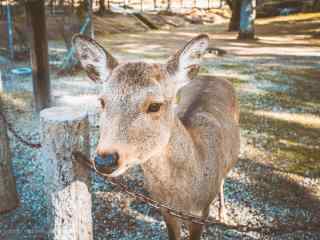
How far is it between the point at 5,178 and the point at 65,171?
178cm

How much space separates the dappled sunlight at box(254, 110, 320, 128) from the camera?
268 inches

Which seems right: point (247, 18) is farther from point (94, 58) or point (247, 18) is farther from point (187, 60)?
point (94, 58)

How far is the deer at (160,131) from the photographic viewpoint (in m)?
2.14

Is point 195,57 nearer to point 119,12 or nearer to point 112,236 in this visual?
point 112,236

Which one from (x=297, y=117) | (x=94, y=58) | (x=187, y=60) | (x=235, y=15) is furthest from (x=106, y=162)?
(x=235, y=15)

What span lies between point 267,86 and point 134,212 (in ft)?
20.1

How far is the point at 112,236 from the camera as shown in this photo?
3.75 meters

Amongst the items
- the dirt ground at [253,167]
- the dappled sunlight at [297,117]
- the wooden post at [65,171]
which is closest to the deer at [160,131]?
the wooden post at [65,171]

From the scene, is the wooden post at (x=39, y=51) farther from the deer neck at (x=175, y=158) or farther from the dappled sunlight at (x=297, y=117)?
the deer neck at (x=175, y=158)

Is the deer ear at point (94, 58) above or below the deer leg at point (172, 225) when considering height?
above

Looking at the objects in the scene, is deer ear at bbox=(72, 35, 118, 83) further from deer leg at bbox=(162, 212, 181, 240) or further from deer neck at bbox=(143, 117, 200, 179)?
deer leg at bbox=(162, 212, 181, 240)

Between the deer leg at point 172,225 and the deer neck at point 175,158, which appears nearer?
the deer neck at point 175,158

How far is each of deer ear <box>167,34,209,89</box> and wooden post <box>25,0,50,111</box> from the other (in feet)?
12.5

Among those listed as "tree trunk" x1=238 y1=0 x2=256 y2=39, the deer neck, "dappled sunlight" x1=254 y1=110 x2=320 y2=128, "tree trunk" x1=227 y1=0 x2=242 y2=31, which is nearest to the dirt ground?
"dappled sunlight" x1=254 y1=110 x2=320 y2=128
